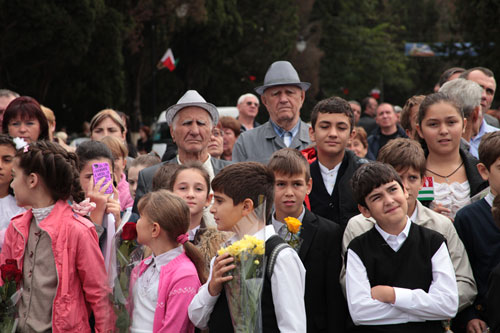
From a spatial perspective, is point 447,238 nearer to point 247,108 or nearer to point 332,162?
point 332,162

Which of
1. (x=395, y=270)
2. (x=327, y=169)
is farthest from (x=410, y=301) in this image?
(x=327, y=169)

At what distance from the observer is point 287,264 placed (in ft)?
13.1

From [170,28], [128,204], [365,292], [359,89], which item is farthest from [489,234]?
[359,89]

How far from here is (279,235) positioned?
15.8 ft

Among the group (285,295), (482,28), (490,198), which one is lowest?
(285,295)

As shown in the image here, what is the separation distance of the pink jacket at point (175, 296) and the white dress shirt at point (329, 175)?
1.65m

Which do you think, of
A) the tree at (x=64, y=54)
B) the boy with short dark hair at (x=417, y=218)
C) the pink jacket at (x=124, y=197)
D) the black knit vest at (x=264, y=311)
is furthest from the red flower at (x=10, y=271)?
the tree at (x=64, y=54)

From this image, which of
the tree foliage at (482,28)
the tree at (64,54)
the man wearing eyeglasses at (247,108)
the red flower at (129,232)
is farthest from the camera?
the tree foliage at (482,28)

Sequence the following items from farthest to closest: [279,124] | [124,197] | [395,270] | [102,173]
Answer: [279,124], [124,197], [102,173], [395,270]

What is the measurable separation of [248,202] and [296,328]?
0.79m

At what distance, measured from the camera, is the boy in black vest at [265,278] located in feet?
12.9

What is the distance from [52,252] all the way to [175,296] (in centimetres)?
103

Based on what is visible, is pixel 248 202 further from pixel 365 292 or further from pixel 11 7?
pixel 11 7

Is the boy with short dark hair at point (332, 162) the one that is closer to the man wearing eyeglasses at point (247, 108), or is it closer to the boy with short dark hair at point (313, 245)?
the boy with short dark hair at point (313, 245)
